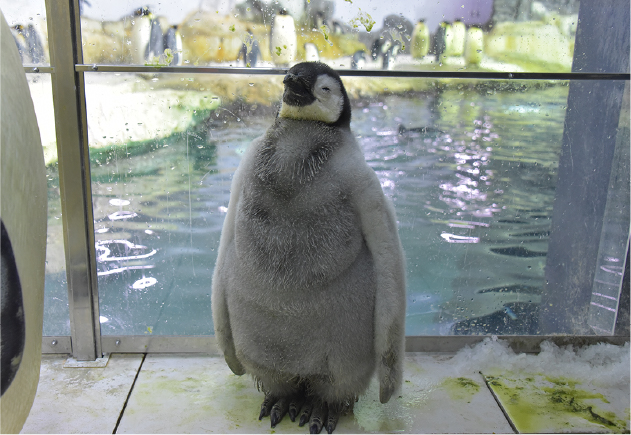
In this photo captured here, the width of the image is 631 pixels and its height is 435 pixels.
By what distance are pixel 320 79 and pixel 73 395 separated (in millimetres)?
1405

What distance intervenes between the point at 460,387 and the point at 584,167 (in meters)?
1.02

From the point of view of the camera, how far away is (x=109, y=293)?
218cm

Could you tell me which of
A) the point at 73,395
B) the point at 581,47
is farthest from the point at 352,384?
the point at 581,47

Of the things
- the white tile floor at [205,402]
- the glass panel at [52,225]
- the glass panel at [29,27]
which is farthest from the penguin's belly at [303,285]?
the glass panel at [29,27]

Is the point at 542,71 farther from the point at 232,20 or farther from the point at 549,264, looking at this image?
the point at 232,20

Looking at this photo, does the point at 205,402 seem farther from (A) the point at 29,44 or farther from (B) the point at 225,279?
(A) the point at 29,44

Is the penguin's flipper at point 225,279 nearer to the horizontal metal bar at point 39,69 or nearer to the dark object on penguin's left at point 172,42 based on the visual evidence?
the dark object on penguin's left at point 172,42

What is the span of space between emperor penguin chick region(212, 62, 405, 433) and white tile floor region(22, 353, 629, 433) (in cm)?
→ 28

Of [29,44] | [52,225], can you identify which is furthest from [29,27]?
[52,225]

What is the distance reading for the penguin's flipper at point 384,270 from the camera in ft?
4.91

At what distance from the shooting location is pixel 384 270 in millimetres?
1524

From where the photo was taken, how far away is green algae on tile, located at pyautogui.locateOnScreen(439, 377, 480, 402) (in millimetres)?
1951

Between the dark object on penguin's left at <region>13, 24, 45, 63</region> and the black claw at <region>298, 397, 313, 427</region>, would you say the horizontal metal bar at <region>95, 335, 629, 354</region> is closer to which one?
the black claw at <region>298, 397, 313, 427</region>

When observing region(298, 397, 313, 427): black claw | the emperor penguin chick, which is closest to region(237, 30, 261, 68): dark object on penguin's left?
the emperor penguin chick
